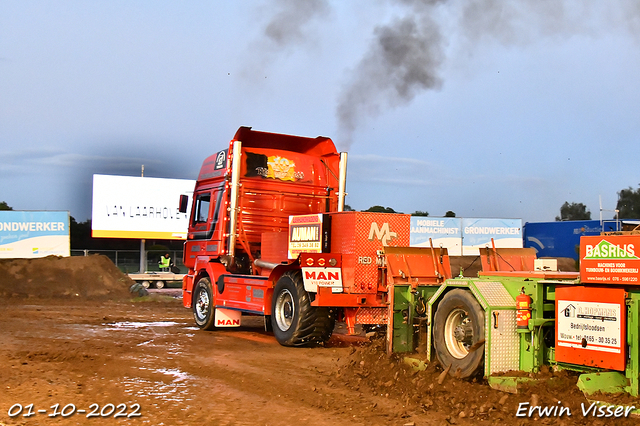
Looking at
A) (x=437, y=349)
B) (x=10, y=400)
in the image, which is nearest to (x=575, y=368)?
(x=437, y=349)

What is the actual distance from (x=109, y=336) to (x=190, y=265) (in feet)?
10.0

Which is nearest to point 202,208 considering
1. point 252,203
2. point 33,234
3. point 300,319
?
point 252,203

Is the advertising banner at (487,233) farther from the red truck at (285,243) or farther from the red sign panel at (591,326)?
the red sign panel at (591,326)

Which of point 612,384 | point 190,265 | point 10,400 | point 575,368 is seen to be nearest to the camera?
point 612,384

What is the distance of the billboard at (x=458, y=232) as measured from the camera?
28.1m

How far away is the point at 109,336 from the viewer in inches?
497

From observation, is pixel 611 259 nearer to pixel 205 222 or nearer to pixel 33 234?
pixel 205 222

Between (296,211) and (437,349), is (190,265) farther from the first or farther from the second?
(437,349)

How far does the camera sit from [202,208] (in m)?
14.7

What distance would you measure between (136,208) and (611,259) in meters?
31.9

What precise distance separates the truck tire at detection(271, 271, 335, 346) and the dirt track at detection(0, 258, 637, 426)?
22cm

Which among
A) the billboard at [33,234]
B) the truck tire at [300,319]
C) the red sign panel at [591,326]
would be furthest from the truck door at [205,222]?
the billboard at [33,234]

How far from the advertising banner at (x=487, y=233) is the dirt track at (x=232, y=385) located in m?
16.8

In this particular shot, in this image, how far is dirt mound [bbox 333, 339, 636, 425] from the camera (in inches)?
246
